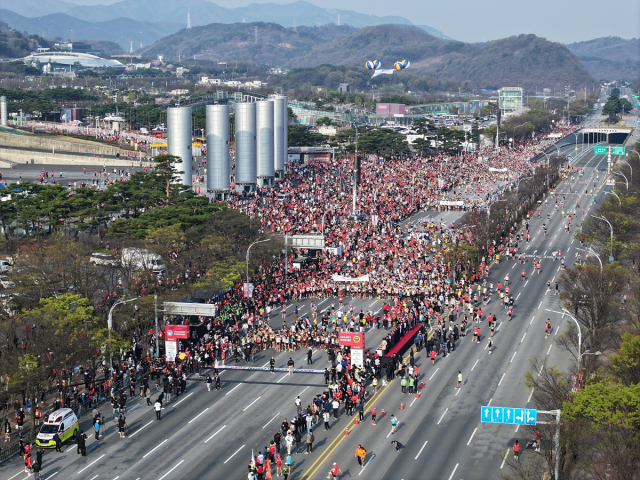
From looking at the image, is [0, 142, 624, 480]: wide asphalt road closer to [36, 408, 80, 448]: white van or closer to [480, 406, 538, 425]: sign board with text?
[36, 408, 80, 448]: white van

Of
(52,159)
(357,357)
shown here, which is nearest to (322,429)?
(357,357)

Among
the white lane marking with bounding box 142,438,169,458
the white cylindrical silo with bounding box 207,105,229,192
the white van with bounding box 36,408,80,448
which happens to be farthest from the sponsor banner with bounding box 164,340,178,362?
the white cylindrical silo with bounding box 207,105,229,192

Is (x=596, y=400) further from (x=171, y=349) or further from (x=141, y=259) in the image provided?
(x=141, y=259)

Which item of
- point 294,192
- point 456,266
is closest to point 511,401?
point 456,266

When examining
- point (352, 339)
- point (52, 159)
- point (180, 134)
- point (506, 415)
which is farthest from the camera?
point (52, 159)

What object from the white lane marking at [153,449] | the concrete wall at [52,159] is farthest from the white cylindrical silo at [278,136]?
the white lane marking at [153,449]

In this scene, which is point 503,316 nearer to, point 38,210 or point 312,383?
point 312,383

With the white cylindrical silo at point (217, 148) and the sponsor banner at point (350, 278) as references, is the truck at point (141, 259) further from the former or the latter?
the white cylindrical silo at point (217, 148)

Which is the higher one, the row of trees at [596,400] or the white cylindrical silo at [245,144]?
the white cylindrical silo at [245,144]
